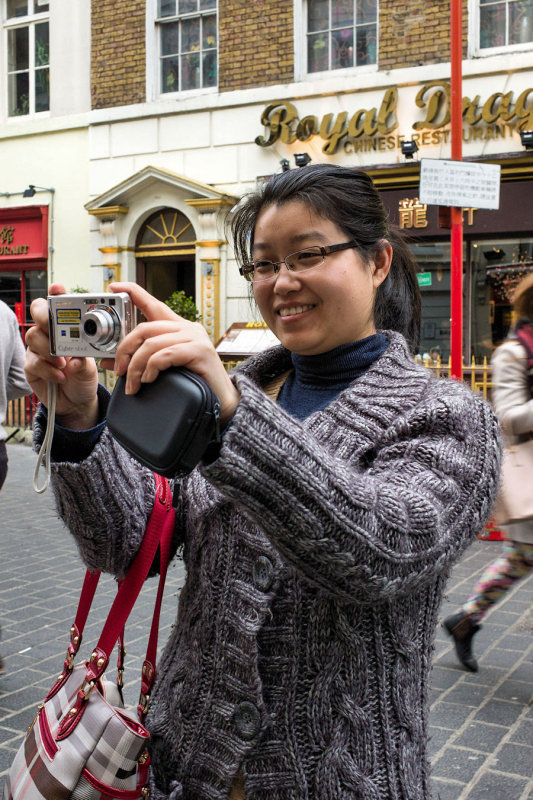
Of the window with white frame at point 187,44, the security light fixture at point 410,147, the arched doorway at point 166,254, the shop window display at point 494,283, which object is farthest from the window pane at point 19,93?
the shop window display at point 494,283

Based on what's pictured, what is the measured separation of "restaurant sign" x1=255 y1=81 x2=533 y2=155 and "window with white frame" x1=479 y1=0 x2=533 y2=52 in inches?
32.8

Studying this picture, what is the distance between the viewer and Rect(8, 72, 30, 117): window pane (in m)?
14.4

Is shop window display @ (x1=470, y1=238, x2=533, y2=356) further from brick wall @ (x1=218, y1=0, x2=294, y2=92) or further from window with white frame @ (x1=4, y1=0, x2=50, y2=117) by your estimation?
window with white frame @ (x1=4, y1=0, x2=50, y2=117)

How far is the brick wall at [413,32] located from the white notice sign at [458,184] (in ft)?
15.3

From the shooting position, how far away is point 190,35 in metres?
13.0

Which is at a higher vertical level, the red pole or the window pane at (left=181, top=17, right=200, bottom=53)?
the window pane at (left=181, top=17, right=200, bottom=53)

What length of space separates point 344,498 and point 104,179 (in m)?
13.4

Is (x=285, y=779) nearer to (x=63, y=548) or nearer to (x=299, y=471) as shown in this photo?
(x=299, y=471)

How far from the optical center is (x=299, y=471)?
1.13 meters

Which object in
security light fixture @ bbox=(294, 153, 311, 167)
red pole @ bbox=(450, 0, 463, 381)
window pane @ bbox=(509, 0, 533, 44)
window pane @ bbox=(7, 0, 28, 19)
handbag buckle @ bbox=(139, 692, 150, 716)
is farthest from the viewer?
window pane @ bbox=(7, 0, 28, 19)

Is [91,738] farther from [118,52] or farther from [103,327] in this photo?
[118,52]

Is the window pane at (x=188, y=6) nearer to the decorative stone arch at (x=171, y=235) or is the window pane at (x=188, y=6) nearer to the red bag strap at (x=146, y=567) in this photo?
the decorative stone arch at (x=171, y=235)

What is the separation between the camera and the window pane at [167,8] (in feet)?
43.1

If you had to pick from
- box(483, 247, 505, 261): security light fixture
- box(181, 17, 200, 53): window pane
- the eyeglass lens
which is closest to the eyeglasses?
the eyeglass lens
